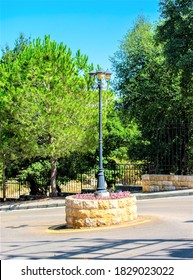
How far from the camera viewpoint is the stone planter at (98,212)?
12828 mm

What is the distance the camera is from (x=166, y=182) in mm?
22625

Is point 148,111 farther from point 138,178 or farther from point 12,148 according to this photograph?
point 12,148

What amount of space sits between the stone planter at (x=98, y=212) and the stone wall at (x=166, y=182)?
29.7 feet

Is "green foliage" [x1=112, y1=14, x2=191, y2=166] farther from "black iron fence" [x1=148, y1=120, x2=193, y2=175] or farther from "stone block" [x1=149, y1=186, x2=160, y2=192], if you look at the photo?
"stone block" [x1=149, y1=186, x2=160, y2=192]

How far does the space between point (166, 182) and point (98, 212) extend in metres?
10.3

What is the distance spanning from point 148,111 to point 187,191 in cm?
767

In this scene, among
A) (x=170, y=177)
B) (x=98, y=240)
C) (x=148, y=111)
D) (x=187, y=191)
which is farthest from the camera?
(x=148, y=111)

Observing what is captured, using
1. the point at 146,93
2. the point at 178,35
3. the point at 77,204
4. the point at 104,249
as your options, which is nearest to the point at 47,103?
the point at 146,93

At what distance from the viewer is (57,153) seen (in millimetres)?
23391

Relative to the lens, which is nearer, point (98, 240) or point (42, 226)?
point (98, 240)

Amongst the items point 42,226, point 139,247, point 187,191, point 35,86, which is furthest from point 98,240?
point 35,86

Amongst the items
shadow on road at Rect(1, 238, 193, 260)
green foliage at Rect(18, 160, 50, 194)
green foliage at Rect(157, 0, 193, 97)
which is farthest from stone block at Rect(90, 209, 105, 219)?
green foliage at Rect(18, 160, 50, 194)

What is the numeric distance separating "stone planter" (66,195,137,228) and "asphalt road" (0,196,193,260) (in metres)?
0.55

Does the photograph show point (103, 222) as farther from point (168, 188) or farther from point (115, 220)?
point (168, 188)
